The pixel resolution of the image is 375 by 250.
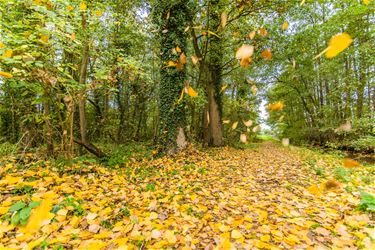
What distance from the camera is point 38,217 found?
6.86 ft

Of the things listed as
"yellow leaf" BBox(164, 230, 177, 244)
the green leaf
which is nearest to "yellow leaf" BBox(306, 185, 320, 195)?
"yellow leaf" BBox(164, 230, 177, 244)

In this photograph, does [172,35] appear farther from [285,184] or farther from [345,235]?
[345,235]

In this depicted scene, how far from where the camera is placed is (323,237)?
78.7 inches

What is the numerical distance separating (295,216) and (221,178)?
171 centimetres

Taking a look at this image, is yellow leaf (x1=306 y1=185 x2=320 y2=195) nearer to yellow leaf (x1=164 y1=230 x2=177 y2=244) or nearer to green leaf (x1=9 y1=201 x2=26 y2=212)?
yellow leaf (x1=164 y1=230 x2=177 y2=244)

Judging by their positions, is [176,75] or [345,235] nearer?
[345,235]

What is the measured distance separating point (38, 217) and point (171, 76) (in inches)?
193

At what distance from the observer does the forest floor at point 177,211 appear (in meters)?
1.90

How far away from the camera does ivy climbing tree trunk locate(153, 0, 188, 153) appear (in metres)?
6.07

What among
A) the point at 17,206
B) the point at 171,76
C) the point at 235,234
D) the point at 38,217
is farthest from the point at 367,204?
the point at 171,76

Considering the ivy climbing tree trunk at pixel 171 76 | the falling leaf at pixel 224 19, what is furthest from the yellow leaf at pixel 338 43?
the falling leaf at pixel 224 19

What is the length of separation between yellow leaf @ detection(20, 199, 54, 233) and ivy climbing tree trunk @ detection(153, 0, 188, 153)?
3934 mm

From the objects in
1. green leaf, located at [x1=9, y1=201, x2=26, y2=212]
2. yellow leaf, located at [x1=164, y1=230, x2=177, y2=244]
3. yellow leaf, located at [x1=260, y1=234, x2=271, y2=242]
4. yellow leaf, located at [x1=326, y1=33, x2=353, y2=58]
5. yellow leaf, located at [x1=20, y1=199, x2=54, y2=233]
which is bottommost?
yellow leaf, located at [x1=164, y1=230, x2=177, y2=244]

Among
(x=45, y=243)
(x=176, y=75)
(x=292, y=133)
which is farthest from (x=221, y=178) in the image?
(x=292, y=133)
